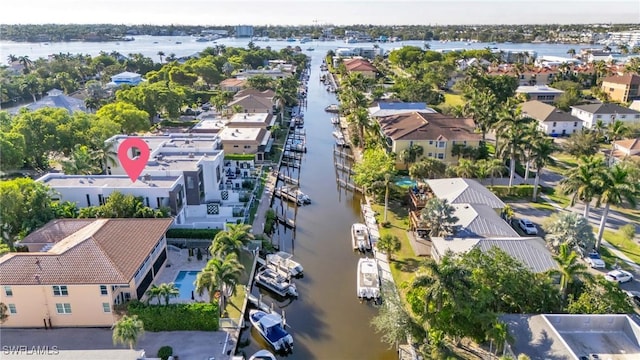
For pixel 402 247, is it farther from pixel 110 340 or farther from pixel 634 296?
pixel 110 340

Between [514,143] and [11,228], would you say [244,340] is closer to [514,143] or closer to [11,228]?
[11,228]

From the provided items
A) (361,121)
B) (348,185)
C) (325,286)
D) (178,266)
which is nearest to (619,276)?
(325,286)

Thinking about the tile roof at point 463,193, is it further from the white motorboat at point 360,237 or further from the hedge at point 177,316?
the hedge at point 177,316

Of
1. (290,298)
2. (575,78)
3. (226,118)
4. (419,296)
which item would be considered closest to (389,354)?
(419,296)

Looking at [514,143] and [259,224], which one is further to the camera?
[514,143]

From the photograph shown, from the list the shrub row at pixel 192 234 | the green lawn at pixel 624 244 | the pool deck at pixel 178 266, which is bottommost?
the pool deck at pixel 178 266

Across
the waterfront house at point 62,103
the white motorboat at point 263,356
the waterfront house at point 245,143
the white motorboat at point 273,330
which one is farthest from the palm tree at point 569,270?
the waterfront house at point 62,103
